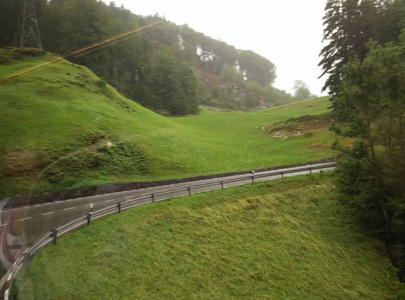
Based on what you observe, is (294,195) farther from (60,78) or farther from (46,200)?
(60,78)

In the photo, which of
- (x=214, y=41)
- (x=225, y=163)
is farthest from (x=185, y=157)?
(x=214, y=41)

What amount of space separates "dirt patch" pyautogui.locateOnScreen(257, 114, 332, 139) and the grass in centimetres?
2265

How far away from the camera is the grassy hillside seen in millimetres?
21156

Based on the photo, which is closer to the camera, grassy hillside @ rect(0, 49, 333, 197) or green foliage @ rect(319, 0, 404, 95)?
grassy hillside @ rect(0, 49, 333, 197)

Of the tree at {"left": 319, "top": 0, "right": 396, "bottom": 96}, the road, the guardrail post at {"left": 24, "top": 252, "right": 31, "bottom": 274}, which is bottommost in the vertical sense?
the road

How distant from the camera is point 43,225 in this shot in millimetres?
15312

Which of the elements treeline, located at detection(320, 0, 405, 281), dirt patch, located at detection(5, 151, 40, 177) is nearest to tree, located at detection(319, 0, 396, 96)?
treeline, located at detection(320, 0, 405, 281)

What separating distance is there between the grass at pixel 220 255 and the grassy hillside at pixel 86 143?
29.3ft

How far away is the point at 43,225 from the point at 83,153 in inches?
405

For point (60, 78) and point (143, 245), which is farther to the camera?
point (60, 78)

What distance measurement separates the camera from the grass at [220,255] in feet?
37.6

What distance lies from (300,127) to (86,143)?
33.9 m

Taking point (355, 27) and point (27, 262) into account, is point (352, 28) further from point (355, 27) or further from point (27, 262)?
point (27, 262)

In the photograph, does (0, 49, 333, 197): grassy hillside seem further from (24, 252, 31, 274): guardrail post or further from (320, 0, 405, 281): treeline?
(320, 0, 405, 281): treeline
